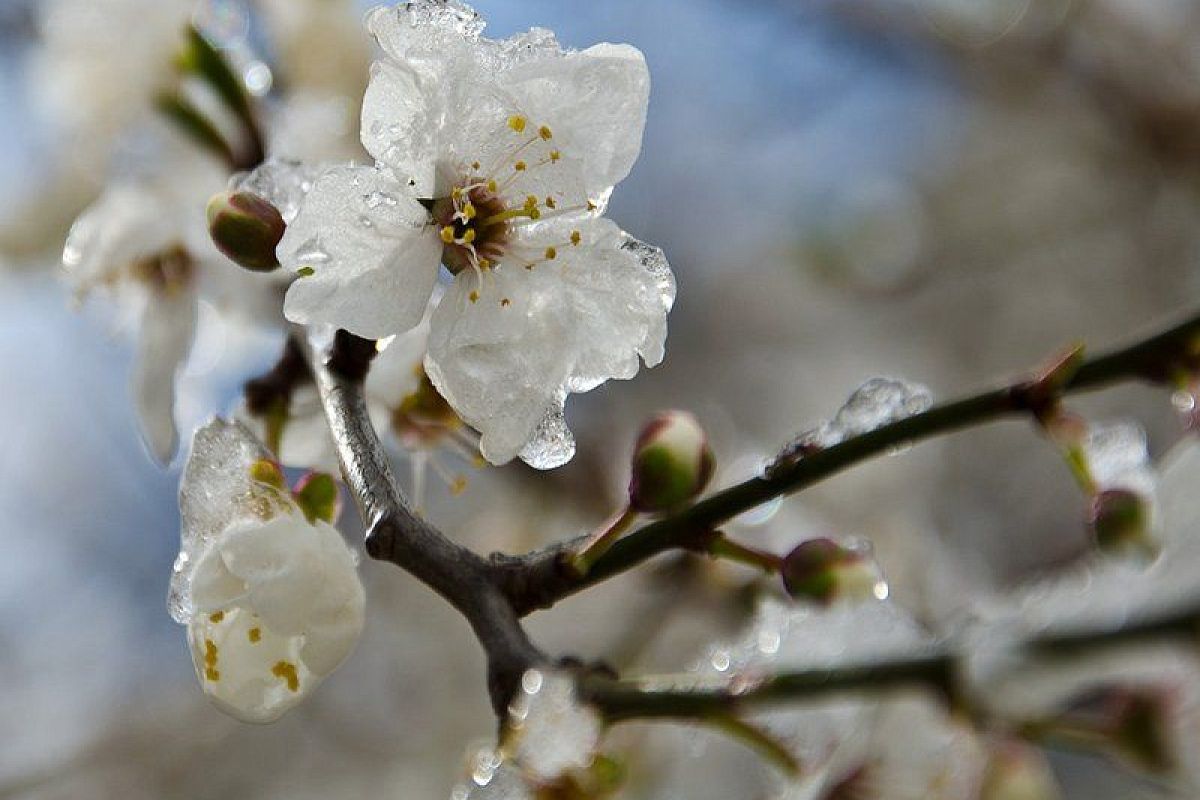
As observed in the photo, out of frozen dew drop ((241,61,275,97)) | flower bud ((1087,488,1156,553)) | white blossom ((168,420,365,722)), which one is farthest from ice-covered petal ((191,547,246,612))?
frozen dew drop ((241,61,275,97))

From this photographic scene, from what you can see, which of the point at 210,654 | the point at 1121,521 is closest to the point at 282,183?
the point at 210,654

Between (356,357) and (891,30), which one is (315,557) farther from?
(891,30)

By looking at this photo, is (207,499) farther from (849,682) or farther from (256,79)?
(256,79)

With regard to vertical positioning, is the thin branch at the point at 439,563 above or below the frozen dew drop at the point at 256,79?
below

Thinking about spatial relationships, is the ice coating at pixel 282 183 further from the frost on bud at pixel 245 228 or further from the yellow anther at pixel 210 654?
the yellow anther at pixel 210 654

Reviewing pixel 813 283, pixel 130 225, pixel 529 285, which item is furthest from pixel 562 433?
pixel 813 283

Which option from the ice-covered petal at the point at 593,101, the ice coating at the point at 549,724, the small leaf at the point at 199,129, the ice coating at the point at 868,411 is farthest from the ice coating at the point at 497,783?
the small leaf at the point at 199,129
